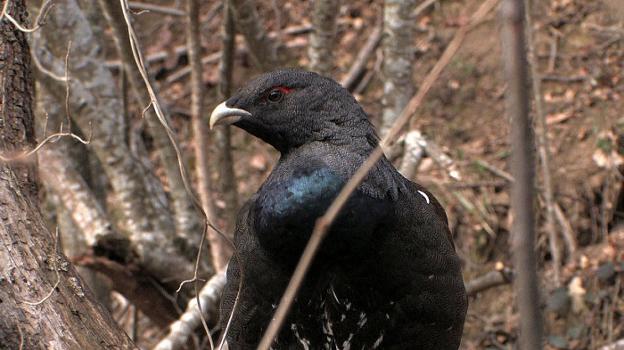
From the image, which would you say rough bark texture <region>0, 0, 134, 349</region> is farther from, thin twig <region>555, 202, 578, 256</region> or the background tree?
thin twig <region>555, 202, 578, 256</region>

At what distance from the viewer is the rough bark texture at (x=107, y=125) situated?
17.4 feet

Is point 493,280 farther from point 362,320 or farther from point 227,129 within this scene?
point 362,320

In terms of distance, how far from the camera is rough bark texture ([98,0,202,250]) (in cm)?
538

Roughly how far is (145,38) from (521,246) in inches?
364

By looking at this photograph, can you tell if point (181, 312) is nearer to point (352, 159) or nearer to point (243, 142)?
point (352, 159)

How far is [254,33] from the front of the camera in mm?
5789

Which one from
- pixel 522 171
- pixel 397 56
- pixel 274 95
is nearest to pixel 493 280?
pixel 397 56

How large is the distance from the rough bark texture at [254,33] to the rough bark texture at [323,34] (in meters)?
0.35

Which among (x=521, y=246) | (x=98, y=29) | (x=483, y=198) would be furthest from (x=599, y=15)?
(x=521, y=246)

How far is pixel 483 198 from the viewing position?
7082 millimetres

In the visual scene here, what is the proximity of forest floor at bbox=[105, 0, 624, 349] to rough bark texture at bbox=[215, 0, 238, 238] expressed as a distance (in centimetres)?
152

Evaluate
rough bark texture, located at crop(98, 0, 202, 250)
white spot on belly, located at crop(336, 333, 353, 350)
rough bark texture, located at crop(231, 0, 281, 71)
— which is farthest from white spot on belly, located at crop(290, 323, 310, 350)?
rough bark texture, located at crop(231, 0, 281, 71)

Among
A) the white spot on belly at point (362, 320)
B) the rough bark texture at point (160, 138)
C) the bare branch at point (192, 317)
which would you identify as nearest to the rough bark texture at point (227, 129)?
the rough bark texture at point (160, 138)

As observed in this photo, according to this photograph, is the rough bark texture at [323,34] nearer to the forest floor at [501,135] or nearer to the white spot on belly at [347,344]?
the forest floor at [501,135]
